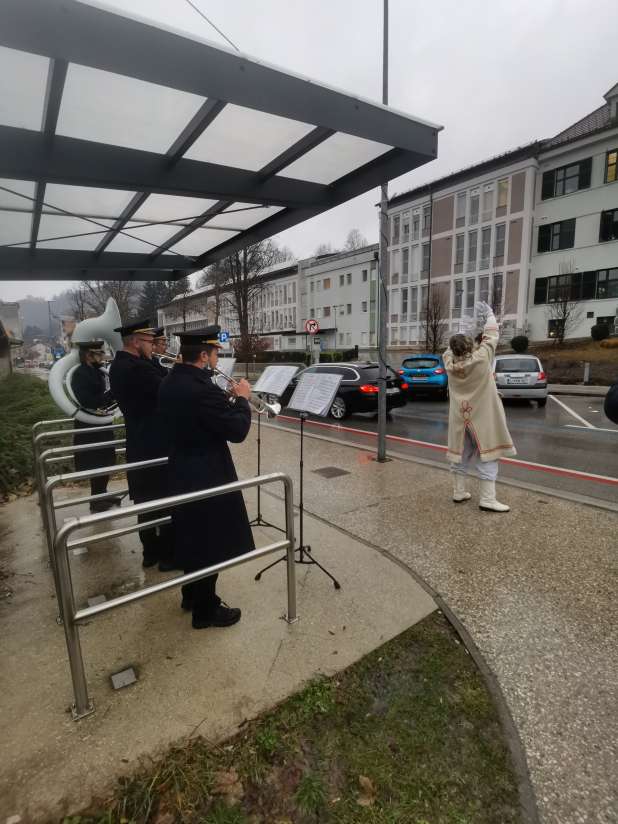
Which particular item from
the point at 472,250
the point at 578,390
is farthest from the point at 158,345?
the point at 472,250

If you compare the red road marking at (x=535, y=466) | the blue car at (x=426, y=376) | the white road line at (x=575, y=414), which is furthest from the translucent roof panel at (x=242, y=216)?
the blue car at (x=426, y=376)

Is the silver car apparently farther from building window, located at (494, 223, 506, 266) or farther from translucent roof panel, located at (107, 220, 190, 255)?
building window, located at (494, 223, 506, 266)

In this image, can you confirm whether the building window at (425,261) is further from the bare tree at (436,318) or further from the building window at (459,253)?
the building window at (459,253)

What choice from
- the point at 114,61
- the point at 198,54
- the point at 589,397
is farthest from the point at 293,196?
the point at 589,397

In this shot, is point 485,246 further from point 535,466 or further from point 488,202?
point 535,466

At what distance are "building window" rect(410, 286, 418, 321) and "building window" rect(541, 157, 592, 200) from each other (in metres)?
12.0

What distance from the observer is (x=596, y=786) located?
1.82 m

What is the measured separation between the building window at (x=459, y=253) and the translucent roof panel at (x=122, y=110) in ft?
121

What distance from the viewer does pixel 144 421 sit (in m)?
3.44

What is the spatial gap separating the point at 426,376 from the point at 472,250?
2521 centimetres

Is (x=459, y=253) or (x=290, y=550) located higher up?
(x=459, y=253)

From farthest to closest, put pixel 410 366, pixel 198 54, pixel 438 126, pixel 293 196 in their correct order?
pixel 410 366, pixel 293 196, pixel 438 126, pixel 198 54

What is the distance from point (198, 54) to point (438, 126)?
79.8 inches

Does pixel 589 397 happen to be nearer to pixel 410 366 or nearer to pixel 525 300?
pixel 410 366
